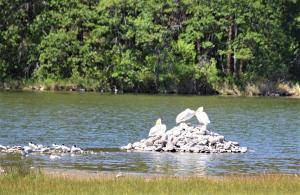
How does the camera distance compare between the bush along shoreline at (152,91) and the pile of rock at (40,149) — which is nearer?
the pile of rock at (40,149)

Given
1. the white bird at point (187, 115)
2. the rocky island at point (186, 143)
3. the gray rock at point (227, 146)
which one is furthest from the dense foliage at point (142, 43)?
the gray rock at point (227, 146)

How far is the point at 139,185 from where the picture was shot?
18656 millimetres

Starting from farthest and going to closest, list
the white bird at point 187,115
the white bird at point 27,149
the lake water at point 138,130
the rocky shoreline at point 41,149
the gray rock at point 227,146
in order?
the white bird at point 187,115 → the gray rock at point 227,146 → the rocky shoreline at point 41,149 → the white bird at point 27,149 → the lake water at point 138,130

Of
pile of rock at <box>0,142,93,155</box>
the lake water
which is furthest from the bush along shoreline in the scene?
pile of rock at <box>0,142,93,155</box>

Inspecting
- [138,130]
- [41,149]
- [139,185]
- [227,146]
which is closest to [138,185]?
[139,185]

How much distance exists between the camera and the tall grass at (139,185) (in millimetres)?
17625

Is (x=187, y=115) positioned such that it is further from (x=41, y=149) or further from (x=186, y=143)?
(x=41, y=149)

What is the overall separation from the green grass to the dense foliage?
56344mm

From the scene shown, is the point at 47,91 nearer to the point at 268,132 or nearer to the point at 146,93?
the point at 146,93

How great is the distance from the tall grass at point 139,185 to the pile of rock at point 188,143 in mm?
10579

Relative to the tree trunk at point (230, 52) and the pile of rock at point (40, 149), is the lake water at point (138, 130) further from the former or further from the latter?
the tree trunk at point (230, 52)

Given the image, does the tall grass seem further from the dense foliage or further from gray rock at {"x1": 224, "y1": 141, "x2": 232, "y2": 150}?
the dense foliage

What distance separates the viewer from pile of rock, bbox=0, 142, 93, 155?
92.9 feet

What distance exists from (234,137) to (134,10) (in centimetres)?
4491
